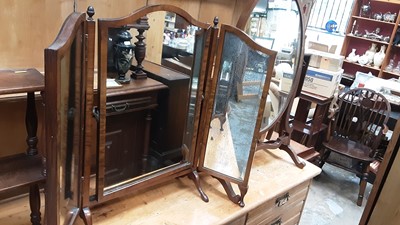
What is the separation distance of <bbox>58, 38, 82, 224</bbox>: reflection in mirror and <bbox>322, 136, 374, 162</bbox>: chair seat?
236 centimetres

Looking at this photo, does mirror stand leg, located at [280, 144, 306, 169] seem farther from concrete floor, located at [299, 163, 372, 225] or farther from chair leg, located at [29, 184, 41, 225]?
chair leg, located at [29, 184, 41, 225]

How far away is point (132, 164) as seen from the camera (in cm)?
126

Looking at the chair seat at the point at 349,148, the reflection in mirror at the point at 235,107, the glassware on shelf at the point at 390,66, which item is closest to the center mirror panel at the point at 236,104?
the reflection in mirror at the point at 235,107

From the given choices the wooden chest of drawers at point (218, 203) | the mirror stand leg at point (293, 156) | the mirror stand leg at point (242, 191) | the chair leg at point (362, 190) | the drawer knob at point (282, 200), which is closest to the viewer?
the wooden chest of drawers at point (218, 203)

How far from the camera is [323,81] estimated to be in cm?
274

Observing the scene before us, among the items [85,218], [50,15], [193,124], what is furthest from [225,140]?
[50,15]

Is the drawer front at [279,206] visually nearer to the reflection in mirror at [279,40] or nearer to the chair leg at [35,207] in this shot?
the reflection in mirror at [279,40]

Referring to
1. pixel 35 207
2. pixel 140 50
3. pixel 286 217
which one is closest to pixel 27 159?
pixel 35 207

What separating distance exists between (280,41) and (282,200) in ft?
2.43

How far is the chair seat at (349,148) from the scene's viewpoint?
8.84 feet

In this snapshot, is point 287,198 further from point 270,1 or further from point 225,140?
point 270,1

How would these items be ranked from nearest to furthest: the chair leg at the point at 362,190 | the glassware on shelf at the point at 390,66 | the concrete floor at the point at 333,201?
the concrete floor at the point at 333,201, the chair leg at the point at 362,190, the glassware on shelf at the point at 390,66

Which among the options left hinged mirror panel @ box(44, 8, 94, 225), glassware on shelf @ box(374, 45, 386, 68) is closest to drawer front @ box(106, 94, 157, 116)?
left hinged mirror panel @ box(44, 8, 94, 225)

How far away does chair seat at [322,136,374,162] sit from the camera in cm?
269
